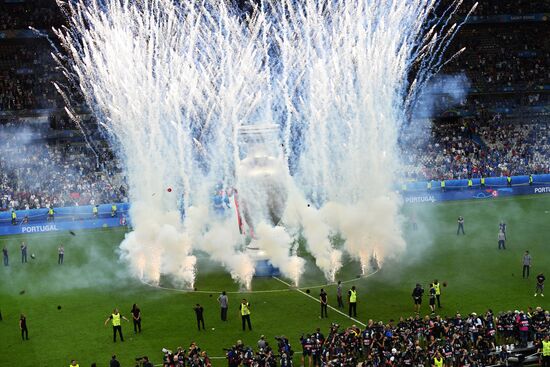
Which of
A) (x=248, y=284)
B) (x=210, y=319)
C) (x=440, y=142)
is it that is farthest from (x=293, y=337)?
(x=440, y=142)

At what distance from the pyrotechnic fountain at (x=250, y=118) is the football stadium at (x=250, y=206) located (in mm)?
118

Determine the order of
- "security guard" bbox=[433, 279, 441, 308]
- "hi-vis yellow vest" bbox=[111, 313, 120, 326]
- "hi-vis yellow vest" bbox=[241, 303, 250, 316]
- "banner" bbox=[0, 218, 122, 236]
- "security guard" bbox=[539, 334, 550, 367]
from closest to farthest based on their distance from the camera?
"security guard" bbox=[539, 334, 550, 367] → "hi-vis yellow vest" bbox=[111, 313, 120, 326] → "hi-vis yellow vest" bbox=[241, 303, 250, 316] → "security guard" bbox=[433, 279, 441, 308] → "banner" bbox=[0, 218, 122, 236]

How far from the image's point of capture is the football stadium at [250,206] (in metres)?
31.6

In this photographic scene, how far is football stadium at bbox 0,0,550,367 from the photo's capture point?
31.6m

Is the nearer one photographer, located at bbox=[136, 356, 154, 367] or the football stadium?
photographer, located at bbox=[136, 356, 154, 367]

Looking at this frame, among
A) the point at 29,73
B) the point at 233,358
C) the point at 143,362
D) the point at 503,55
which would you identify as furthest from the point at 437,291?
the point at 503,55

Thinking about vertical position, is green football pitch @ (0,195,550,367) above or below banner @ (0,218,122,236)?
below

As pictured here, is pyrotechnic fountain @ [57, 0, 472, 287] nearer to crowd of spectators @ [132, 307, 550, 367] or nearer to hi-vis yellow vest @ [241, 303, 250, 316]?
hi-vis yellow vest @ [241, 303, 250, 316]

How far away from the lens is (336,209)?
43250mm

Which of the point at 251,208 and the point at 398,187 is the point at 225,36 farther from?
the point at 398,187

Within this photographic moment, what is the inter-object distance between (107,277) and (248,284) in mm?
7362

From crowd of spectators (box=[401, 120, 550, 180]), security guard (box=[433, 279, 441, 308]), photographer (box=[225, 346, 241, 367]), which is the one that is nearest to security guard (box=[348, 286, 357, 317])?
security guard (box=[433, 279, 441, 308])

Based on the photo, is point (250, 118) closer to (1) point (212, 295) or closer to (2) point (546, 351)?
(1) point (212, 295)

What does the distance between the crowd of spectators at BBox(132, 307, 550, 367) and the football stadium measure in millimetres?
90
